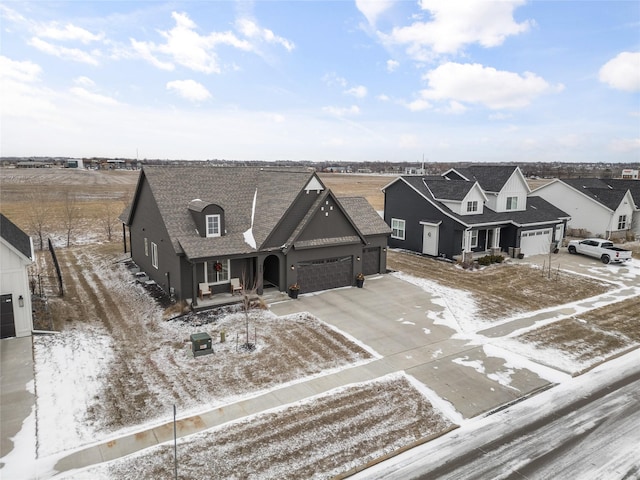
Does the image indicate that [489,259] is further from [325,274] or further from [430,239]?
[325,274]

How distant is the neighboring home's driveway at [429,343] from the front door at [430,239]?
819cm

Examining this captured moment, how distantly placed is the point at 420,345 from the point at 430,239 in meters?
18.2

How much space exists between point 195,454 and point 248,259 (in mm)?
13807

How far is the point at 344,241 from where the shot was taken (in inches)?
1002

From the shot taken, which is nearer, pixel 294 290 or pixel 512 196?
pixel 294 290

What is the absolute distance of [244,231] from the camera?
953 inches

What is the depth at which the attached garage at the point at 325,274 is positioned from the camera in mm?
24548

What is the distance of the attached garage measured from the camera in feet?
80.5

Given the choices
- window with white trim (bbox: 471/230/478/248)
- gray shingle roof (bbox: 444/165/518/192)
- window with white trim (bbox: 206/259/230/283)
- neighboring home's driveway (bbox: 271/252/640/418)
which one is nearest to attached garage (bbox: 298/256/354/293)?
neighboring home's driveway (bbox: 271/252/640/418)

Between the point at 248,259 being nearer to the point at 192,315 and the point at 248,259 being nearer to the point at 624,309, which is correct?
the point at 192,315

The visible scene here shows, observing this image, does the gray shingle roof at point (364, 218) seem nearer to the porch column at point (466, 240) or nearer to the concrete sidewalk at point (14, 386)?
the porch column at point (466, 240)

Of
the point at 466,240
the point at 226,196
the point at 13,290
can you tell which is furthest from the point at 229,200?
the point at 466,240

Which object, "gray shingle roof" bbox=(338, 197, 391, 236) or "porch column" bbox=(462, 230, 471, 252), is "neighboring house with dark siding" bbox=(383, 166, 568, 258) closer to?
"porch column" bbox=(462, 230, 471, 252)

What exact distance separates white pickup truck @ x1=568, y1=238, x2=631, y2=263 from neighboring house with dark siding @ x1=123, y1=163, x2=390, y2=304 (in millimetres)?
18249
